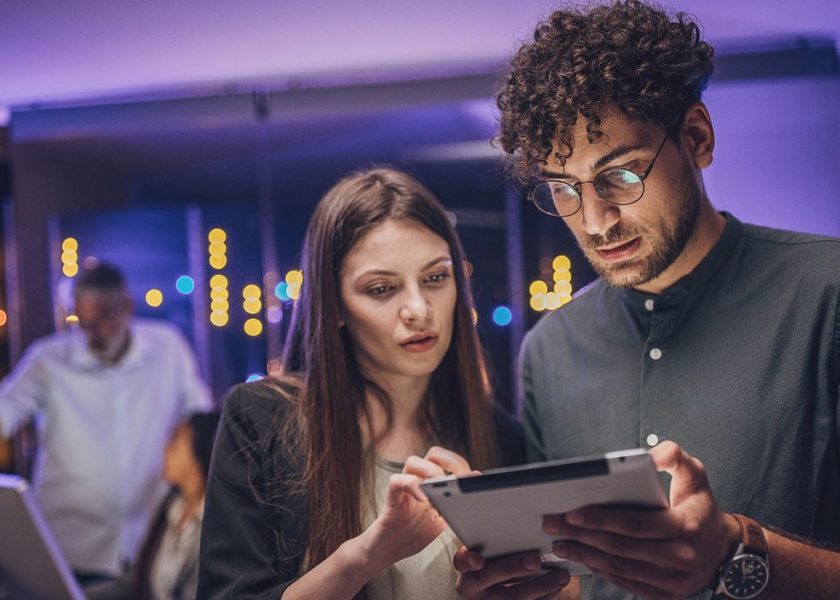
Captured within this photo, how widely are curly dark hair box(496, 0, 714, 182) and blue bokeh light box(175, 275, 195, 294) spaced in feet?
13.0

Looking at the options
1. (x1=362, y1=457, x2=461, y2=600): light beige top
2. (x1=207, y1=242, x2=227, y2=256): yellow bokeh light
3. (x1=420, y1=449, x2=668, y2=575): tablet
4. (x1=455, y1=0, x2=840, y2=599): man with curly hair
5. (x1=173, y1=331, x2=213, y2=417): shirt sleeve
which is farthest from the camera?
(x1=207, y1=242, x2=227, y2=256): yellow bokeh light

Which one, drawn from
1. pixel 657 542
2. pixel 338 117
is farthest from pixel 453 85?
pixel 657 542

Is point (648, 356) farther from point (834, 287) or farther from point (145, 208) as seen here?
point (145, 208)

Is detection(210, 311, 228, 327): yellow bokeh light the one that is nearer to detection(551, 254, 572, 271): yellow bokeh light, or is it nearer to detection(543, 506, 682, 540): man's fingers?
detection(551, 254, 572, 271): yellow bokeh light

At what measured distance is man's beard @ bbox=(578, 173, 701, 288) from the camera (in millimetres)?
1838

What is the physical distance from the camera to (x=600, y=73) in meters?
1.84

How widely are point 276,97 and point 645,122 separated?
339 cm

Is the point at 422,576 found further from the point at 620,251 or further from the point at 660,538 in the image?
the point at 620,251

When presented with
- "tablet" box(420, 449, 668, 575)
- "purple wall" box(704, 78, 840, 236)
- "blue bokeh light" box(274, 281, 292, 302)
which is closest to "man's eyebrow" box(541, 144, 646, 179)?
"tablet" box(420, 449, 668, 575)

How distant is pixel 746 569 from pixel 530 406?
74cm

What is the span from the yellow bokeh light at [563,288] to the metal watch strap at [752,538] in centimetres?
404

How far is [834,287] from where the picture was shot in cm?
181

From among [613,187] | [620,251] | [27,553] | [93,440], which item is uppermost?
[613,187]

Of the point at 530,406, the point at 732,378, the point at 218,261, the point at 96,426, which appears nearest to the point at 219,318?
the point at 218,261
